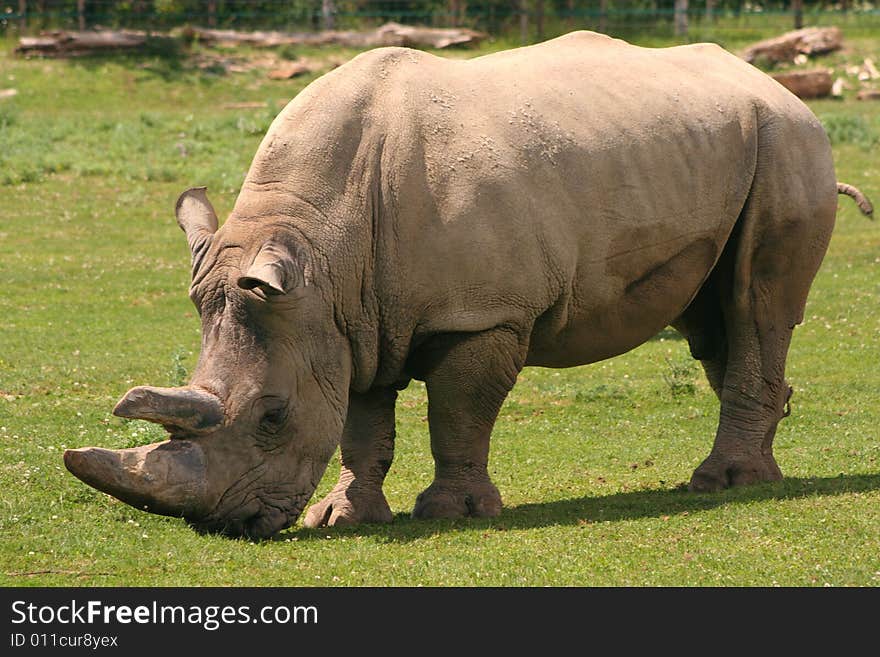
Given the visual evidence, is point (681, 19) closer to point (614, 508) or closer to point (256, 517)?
point (614, 508)

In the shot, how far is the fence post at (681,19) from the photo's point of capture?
4075 cm

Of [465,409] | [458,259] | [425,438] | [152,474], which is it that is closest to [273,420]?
[152,474]

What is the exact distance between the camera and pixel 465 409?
948 centimetres

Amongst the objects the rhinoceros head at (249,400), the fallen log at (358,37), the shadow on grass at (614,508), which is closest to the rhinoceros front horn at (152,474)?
the rhinoceros head at (249,400)

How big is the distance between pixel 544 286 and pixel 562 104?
47.5 inches

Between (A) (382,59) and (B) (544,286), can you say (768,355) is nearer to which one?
(B) (544,286)

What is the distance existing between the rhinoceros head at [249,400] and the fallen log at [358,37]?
3025 cm

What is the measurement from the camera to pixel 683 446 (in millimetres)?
12859

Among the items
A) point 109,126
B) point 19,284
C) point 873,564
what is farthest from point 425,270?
point 109,126

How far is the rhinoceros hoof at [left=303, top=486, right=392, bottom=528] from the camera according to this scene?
961 cm

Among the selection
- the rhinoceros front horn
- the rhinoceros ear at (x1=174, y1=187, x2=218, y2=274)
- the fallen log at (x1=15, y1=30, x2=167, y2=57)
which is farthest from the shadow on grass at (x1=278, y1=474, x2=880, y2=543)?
the fallen log at (x1=15, y1=30, x2=167, y2=57)

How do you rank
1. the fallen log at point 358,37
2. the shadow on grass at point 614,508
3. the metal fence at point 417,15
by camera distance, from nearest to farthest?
1. the shadow on grass at point 614,508
2. the fallen log at point 358,37
3. the metal fence at point 417,15

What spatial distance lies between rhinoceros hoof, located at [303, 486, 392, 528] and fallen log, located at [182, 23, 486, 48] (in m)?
29.7

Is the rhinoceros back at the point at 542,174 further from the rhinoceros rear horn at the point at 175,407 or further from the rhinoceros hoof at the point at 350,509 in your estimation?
the rhinoceros rear horn at the point at 175,407
